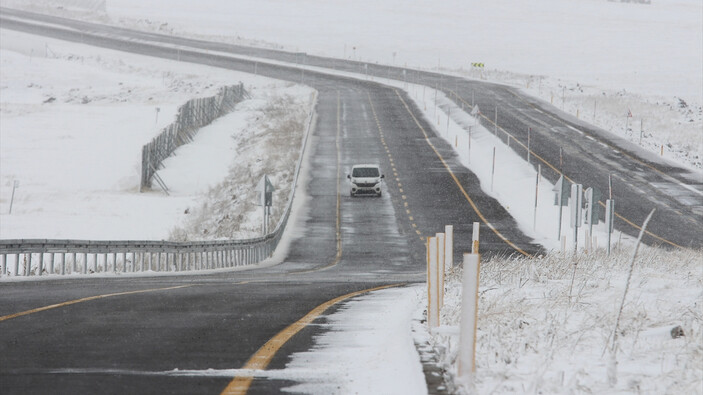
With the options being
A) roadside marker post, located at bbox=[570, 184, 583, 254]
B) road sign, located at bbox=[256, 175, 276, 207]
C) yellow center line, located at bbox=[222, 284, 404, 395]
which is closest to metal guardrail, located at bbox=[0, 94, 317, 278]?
road sign, located at bbox=[256, 175, 276, 207]

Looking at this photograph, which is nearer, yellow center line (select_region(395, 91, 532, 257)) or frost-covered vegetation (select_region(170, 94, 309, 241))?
yellow center line (select_region(395, 91, 532, 257))

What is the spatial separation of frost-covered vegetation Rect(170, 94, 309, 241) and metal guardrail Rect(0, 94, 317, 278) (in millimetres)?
2884

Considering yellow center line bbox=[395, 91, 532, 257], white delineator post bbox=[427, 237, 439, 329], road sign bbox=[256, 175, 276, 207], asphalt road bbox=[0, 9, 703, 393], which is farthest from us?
yellow center line bbox=[395, 91, 532, 257]

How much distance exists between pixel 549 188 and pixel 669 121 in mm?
27658

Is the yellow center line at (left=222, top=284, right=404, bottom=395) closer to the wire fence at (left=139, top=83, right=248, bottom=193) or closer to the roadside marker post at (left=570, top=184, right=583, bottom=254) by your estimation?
the roadside marker post at (left=570, top=184, right=583, bottom=254)

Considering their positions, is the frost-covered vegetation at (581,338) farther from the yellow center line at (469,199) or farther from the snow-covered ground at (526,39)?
the snow-covered ground at (526,39)

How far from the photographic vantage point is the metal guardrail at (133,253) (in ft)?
68.1

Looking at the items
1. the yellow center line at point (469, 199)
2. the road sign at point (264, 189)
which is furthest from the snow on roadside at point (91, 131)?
the yellow center line at point (469, 199)

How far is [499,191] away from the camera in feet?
158

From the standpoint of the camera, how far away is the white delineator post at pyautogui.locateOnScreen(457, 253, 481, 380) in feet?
21.7

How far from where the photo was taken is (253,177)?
49344mm

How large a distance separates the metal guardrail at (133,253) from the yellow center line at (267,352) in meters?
10.0

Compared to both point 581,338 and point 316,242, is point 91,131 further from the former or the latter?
point 581,338

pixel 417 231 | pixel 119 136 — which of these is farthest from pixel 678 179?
pixel 119 136
